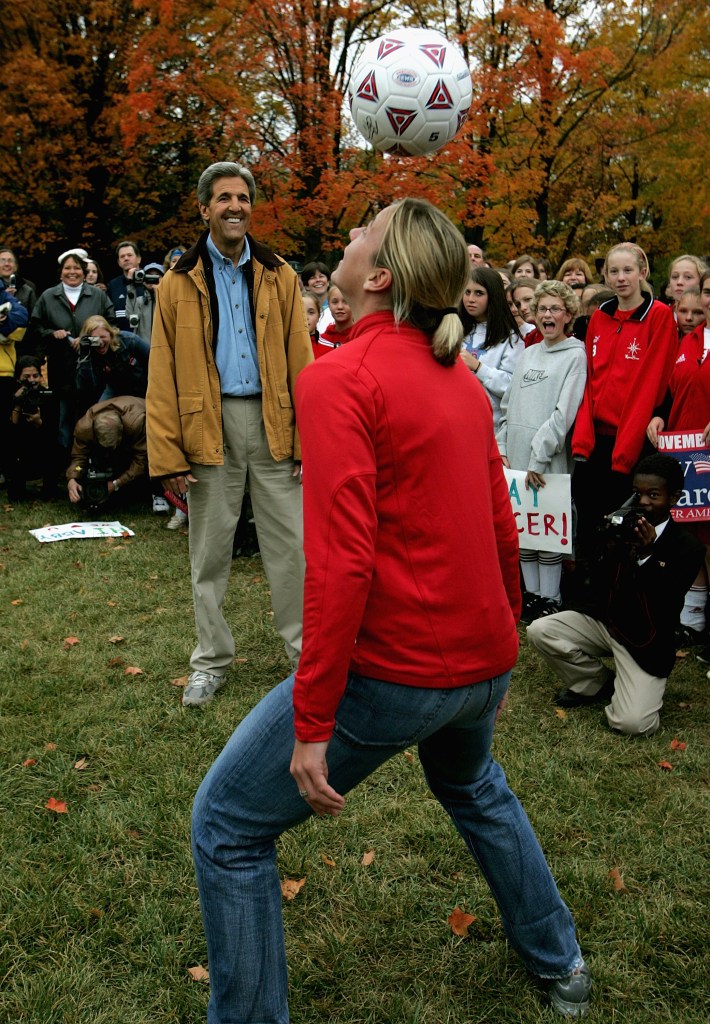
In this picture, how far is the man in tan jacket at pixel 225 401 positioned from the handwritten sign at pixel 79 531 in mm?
3541

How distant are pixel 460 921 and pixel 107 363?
24.1ft

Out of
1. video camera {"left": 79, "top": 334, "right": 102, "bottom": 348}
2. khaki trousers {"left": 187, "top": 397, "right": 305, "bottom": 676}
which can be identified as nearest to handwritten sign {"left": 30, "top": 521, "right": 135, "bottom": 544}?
video camera {"left": 79, "top": 334, "right": 102, "bottom": 348}

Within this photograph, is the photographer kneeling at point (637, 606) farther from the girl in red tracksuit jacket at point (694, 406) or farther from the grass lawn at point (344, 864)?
the girl in red tracksuit jacket at point (694, 406)

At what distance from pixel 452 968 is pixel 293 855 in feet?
2.50

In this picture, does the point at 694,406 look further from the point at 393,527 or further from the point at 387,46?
the point at 393,527

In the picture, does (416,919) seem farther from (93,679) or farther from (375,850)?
(93,679)

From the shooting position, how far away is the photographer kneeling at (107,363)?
8.95 meters

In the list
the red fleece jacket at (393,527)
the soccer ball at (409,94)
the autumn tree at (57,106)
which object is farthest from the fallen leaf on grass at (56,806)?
the autumn tree at (57,106)

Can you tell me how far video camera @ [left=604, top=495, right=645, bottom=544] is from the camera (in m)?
4.45

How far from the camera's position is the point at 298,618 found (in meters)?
4.91

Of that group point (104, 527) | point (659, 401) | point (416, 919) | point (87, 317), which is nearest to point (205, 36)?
point (87, 317)

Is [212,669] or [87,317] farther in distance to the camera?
[87,317]

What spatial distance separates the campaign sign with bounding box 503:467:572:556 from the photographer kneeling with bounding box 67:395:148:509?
4.18 metres

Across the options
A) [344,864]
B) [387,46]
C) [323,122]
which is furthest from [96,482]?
[323,122]
